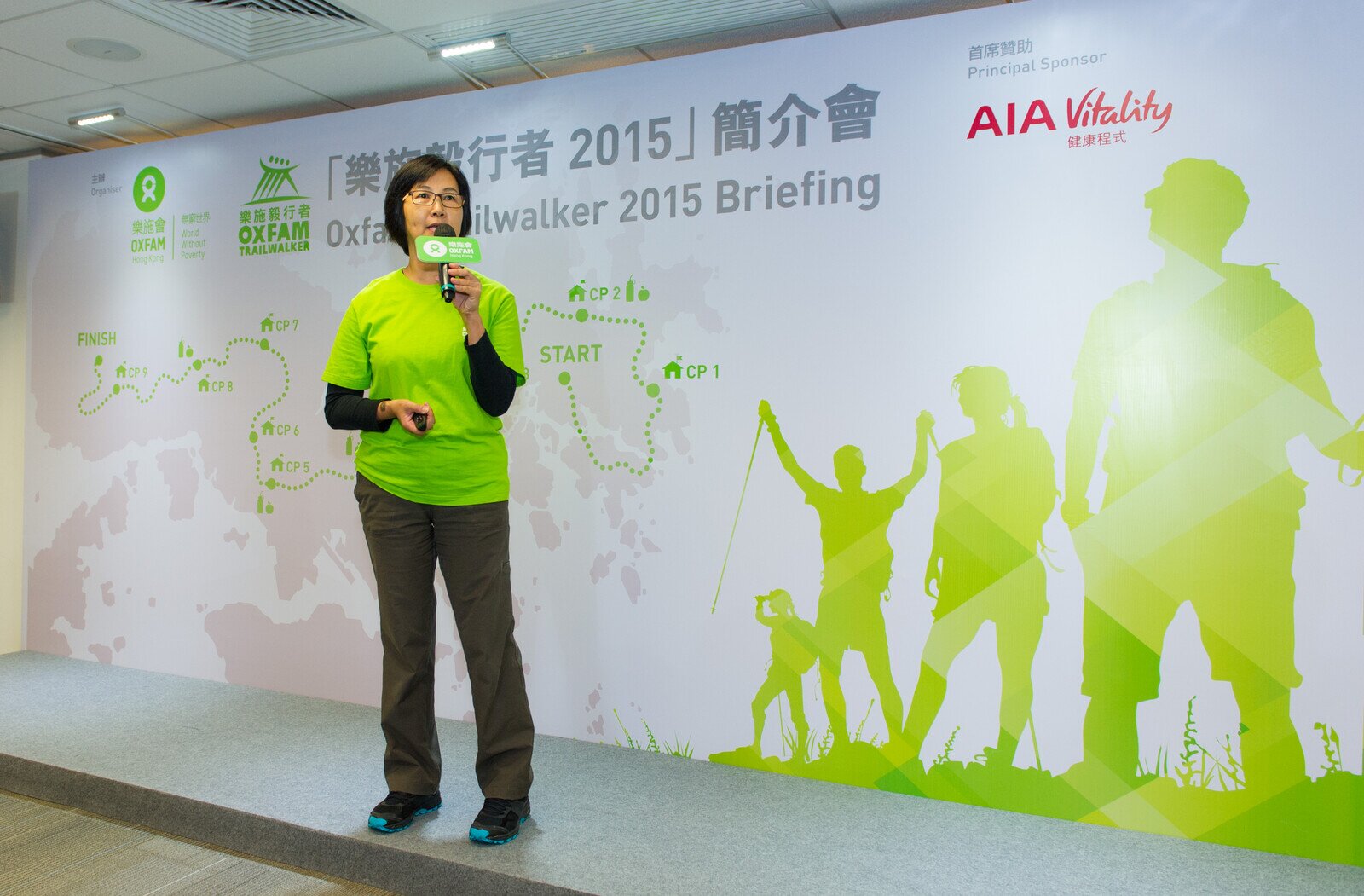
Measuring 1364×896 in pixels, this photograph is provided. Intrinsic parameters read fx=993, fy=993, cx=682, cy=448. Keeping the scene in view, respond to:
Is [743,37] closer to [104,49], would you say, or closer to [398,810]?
[104,49]

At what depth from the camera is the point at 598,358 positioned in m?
3.16

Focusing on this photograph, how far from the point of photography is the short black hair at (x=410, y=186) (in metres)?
2.40

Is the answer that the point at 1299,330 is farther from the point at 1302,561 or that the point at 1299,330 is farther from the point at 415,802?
the point at 415,802

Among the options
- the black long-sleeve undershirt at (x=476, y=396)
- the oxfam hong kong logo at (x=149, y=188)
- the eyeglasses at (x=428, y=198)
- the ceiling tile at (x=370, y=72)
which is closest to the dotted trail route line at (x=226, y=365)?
the oxfam hong kong logo at (x=149, y=188)

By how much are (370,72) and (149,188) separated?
1284 mm

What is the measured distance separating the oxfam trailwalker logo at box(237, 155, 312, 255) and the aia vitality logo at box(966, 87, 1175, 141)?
2.42 meters

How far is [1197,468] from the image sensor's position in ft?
8.07

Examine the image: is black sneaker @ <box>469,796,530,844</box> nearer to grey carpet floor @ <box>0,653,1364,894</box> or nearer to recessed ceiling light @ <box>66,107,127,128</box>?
grey carpet floor @ <box>0,653,1364,894</box>

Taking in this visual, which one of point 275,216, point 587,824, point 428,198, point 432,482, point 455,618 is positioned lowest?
point 587,824

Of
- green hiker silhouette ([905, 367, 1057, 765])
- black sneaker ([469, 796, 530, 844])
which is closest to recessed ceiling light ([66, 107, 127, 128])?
black sneaker ([469, 796, 530, 844])

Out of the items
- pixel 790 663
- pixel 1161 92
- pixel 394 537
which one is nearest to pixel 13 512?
pixel 394 537

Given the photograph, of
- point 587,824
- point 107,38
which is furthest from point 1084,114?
point 107,38

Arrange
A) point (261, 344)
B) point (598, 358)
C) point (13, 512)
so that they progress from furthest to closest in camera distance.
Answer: point (13, 512)
point (261, 344)
point (598, 358)

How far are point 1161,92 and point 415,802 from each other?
102 inches
